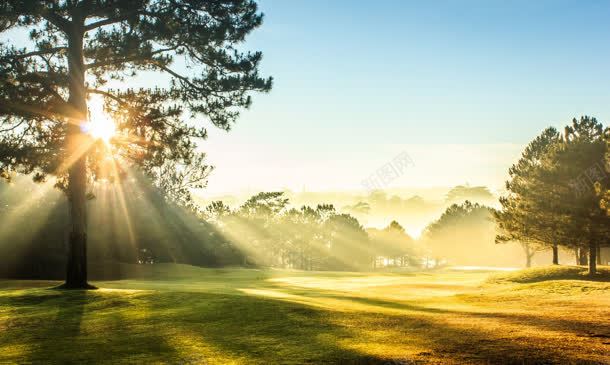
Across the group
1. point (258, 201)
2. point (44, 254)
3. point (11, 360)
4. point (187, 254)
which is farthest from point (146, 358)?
point (258, 201)

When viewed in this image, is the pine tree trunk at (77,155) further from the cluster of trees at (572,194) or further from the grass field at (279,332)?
the cluster of trees at (572,194)

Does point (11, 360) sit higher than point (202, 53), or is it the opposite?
point (202, 53)

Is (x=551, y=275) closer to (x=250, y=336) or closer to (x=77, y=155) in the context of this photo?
(x=250, y=336)

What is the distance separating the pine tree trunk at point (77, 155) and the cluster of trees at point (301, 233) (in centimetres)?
7899

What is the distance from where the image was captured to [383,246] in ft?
396

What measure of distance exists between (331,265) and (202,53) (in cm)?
9036

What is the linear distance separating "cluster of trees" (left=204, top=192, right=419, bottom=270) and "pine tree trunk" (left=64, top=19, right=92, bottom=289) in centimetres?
7899

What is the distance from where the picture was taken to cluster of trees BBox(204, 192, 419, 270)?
10675cm

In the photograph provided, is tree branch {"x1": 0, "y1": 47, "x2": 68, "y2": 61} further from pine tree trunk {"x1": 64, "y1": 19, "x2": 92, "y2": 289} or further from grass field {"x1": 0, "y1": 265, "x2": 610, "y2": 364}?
grass field {"x1": 0, "y1": 265, "x2": 610, "y2": 364}

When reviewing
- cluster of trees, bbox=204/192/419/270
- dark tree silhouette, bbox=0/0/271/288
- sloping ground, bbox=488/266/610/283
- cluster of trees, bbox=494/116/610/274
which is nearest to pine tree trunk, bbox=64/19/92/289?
dark tree silhouette, bbox=0/0/271/288

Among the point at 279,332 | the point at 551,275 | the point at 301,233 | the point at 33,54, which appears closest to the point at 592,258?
the point at 551,275

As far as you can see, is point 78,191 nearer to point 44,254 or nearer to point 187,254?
point 44,254

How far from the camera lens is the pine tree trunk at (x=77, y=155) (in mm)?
25406

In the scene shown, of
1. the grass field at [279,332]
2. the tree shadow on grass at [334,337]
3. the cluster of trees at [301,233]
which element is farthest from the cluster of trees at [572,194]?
the cluster of trees at [301,233]
